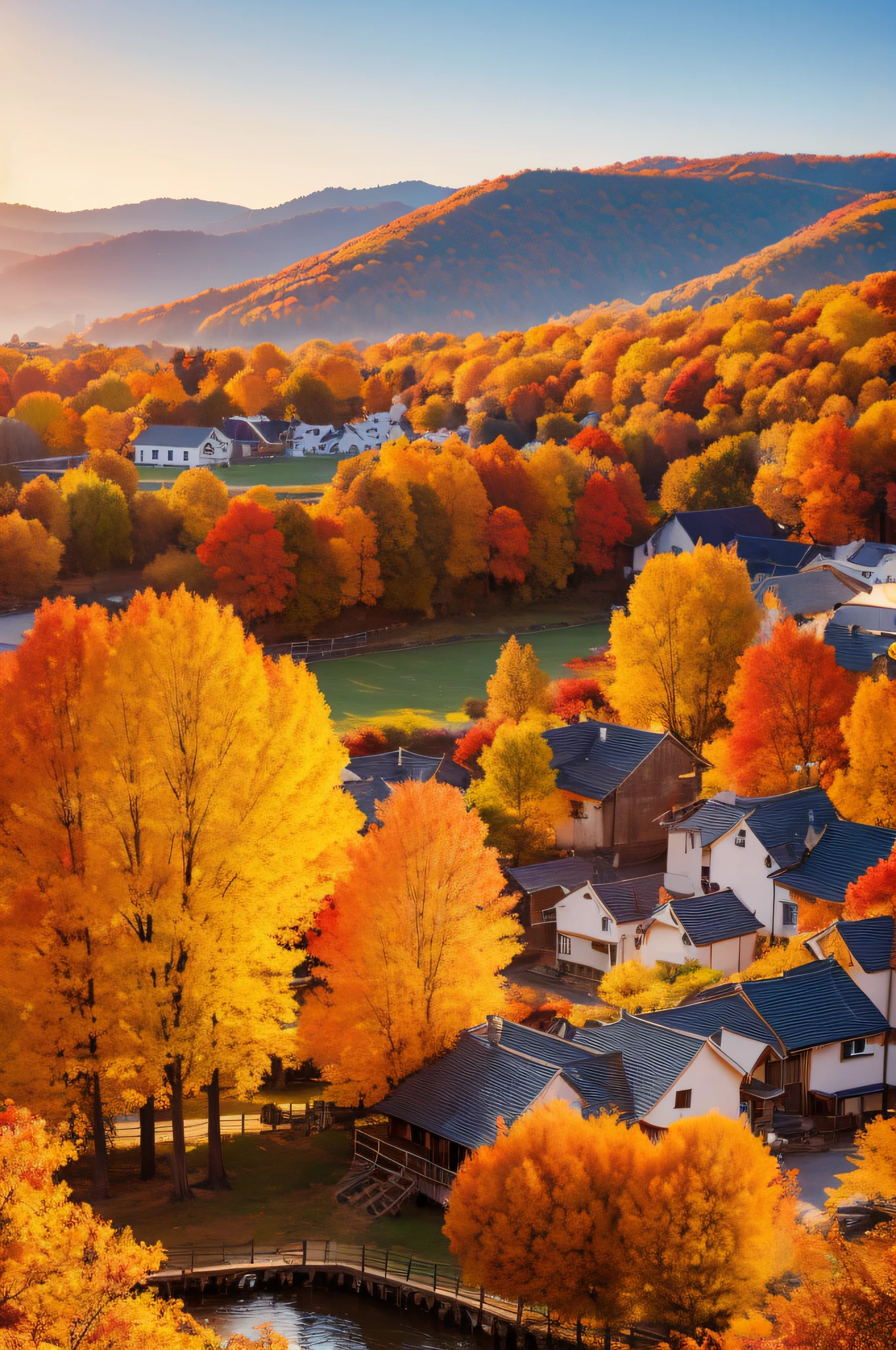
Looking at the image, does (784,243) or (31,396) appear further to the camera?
(784,243)

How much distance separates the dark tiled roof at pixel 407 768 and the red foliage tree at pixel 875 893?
17.4 m

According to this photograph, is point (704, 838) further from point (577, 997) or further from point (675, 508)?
point (675, 508)

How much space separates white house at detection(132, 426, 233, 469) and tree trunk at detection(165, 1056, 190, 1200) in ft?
306

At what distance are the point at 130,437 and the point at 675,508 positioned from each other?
173 ft

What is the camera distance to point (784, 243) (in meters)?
192

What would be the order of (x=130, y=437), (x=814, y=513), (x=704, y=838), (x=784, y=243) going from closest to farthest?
(x=704, y=838), (x=814, y=513), (x=130, y=437), (x=784, y=243)

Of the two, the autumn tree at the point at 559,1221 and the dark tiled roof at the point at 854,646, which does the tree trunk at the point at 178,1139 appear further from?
the dark tiled roof at the point at 854,646

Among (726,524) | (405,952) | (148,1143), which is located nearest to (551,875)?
(405,952)

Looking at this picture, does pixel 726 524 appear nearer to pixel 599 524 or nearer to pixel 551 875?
pixel 599 524

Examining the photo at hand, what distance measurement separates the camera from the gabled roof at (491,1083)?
95.2 feet

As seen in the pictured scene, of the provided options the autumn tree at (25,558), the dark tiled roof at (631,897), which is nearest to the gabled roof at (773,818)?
the dark tiled roof at (631,897)

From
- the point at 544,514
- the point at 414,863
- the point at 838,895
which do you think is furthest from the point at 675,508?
the point at 414,863

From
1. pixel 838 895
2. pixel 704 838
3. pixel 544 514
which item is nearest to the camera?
pixel 838 895

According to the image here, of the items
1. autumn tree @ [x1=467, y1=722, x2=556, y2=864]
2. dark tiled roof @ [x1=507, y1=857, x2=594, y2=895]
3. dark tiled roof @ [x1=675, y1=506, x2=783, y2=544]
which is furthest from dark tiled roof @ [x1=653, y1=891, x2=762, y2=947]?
dark tiled roof @ [x1=675, y1=506, x2=783, y2=544]
